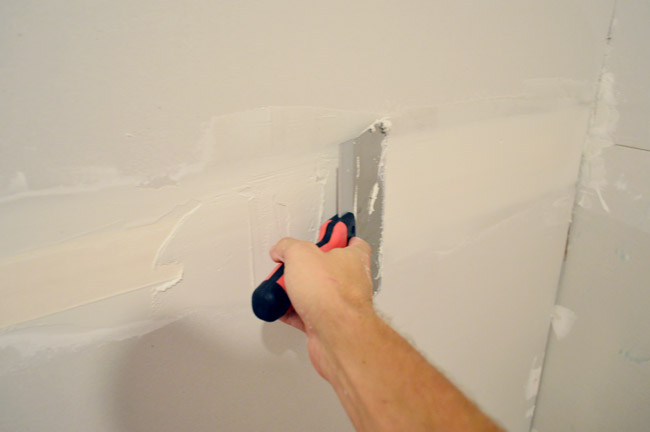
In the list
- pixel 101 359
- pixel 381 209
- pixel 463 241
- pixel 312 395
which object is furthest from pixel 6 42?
pixel 463 241

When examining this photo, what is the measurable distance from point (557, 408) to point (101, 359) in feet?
4.81

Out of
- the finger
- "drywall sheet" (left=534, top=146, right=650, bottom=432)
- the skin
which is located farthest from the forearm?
"drywall sheet" (left=534, top=146, right=650, bottom=432)

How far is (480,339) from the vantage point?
1.14m

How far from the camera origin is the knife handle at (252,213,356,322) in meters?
0.57

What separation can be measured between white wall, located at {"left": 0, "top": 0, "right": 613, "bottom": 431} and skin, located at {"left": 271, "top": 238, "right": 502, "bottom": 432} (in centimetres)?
12

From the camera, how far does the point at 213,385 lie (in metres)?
0.69

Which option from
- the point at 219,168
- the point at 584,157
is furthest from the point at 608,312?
the point at 219,168

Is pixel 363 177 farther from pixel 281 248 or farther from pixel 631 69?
pixel 631 69

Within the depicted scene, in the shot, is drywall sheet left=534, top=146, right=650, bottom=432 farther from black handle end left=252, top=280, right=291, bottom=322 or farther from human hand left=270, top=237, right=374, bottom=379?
black handle end left=252, top=280, right=291, bottom=322

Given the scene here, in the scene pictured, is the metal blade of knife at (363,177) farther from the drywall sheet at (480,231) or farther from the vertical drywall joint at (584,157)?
the vertical drywall joint at (584,157)

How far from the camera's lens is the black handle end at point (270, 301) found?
572 millimetres

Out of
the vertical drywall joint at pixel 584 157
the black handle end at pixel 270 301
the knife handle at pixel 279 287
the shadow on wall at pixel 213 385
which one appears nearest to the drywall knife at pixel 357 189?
the knife handle at pixel 279 287

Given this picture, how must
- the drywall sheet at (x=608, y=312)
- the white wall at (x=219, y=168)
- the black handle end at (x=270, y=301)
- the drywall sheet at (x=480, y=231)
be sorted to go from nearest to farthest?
the white wall at (x=219, y=168) < the black handle end at (x=270, y=301) < the drywall sheet at (x=480, y=231) < the drywall sheet at (x=608, y=312)

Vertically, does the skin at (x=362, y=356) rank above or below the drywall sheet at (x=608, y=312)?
above
